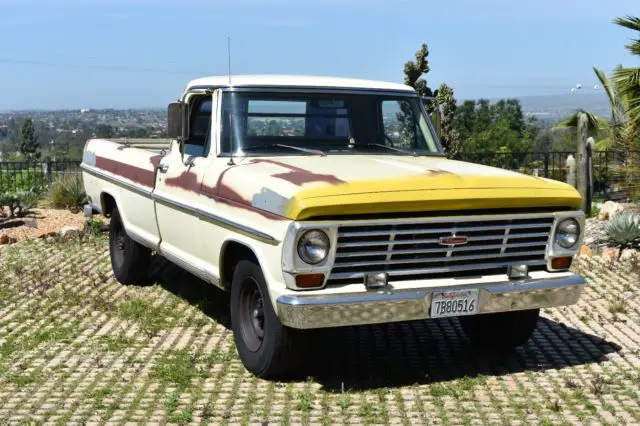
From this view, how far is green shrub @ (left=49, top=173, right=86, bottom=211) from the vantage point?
16.0 m

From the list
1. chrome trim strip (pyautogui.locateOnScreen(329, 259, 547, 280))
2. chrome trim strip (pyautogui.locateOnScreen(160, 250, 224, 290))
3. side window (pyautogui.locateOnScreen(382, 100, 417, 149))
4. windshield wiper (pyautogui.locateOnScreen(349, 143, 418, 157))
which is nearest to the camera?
chrome trim strip (pyautogui.locateOnScreen(329, 259, 547, 280))

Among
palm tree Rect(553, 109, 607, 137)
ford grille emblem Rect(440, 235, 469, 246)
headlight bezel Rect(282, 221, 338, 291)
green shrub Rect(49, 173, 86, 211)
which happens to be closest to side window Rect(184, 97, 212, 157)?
headlight bezel Rect(282, 221, 338, 291)

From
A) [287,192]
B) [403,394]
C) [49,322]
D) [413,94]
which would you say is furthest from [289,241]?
[49,322]

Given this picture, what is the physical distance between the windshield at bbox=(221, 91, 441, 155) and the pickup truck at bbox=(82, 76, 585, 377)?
1 cm

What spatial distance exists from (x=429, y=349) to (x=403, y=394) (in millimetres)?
1203

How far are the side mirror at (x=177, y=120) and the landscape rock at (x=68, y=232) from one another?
5.88 meters

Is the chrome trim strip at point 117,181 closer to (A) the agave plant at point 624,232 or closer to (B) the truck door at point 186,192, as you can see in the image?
(B) the truck door at point 186,192

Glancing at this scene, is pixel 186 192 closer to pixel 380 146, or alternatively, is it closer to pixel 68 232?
pixel 380 146

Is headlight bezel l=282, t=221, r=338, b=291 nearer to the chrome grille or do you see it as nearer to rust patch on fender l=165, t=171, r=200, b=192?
the chrome grille

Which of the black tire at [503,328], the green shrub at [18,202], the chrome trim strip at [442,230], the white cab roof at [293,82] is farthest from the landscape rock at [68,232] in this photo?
the chrome trim strip at [442,230]

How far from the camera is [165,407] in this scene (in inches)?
221

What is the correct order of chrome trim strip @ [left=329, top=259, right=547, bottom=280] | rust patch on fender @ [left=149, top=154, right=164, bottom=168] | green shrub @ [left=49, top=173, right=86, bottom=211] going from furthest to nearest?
green shrub @ [left=49, top=173, right=86, bottom=211]
rust patch on fender @ [left=149, top=154, right=164, bottom=168]
chrome trim strip @ [left=329, top=259, right=547, bottom=280]

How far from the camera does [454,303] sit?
5793mm

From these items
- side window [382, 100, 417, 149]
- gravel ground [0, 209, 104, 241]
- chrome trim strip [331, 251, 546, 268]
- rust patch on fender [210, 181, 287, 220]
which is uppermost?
side window [382, 100, 417, 149]
